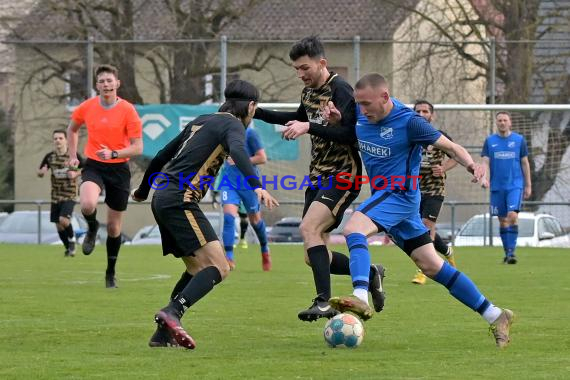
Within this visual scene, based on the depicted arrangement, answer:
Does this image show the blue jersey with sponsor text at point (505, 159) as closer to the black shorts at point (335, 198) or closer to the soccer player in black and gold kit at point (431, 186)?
the soccer player in black and gold kit at point (431, 186)

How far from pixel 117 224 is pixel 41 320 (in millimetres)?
3098

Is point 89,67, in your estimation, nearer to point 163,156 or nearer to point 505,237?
point 505,237

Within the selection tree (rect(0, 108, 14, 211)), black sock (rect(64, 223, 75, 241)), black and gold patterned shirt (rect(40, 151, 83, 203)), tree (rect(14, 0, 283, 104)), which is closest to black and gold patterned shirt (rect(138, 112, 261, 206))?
Answer: black sock (rect(64, 223, 75, 241))

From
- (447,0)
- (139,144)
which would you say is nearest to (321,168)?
(139,144)

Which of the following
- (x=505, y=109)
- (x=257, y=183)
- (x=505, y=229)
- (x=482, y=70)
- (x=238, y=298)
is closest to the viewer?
(x=257, y=183)

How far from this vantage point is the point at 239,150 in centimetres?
781

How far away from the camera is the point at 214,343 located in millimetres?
8148

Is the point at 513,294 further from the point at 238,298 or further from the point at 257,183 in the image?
the point at 257,183

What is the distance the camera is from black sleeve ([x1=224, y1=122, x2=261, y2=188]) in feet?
25.3

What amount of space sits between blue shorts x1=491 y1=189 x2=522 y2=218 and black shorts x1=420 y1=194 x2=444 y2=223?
15.8 feet

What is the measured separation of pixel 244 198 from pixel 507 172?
4398mm

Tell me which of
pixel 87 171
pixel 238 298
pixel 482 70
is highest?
pixel 482 70

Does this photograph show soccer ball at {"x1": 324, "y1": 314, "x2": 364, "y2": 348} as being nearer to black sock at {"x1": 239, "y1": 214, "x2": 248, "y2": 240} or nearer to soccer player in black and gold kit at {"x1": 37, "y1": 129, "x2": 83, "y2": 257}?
soccer player in black and gold kit at {"x1": 37, "y1": 129, "x2": 83, "y2": 257}

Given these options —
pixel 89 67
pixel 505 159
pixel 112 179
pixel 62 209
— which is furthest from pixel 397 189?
pixel 89 67
